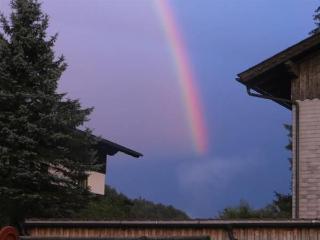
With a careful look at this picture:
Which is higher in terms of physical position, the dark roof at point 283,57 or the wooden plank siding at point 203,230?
the dark roof at point 283,57

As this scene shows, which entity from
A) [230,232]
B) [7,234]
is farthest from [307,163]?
[7,234]

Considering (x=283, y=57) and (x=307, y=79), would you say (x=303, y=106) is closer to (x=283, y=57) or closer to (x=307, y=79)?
(x=307, y=79)

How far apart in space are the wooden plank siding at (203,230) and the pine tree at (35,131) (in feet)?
17.8

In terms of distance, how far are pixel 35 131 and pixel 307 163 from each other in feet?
24.8

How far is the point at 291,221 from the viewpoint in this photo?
43.3 feet

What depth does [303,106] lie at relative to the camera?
1875 cm

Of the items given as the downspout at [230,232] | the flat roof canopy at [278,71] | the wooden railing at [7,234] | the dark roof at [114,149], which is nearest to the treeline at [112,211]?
the downspout at [230,232]

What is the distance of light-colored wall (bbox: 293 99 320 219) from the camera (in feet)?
59.7

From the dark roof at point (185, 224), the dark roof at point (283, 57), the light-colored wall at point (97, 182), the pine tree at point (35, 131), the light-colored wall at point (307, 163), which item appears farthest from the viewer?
the light-colored wall at point (97, 182)

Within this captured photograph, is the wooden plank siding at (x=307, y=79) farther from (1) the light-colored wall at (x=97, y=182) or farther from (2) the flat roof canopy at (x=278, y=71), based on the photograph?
(1) the light-colored wall at (x=97, y=182)

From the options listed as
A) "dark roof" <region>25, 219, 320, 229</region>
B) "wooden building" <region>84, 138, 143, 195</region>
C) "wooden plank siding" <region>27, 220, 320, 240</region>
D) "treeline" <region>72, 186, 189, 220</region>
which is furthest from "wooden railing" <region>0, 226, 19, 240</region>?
"wooden building" <region>84, 138, 143, 195</region>

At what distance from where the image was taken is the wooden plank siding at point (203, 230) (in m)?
13.2

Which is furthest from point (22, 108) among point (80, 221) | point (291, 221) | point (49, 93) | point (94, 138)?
point (291, 221)

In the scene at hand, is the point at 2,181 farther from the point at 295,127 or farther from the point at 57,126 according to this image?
the point at 295,127
